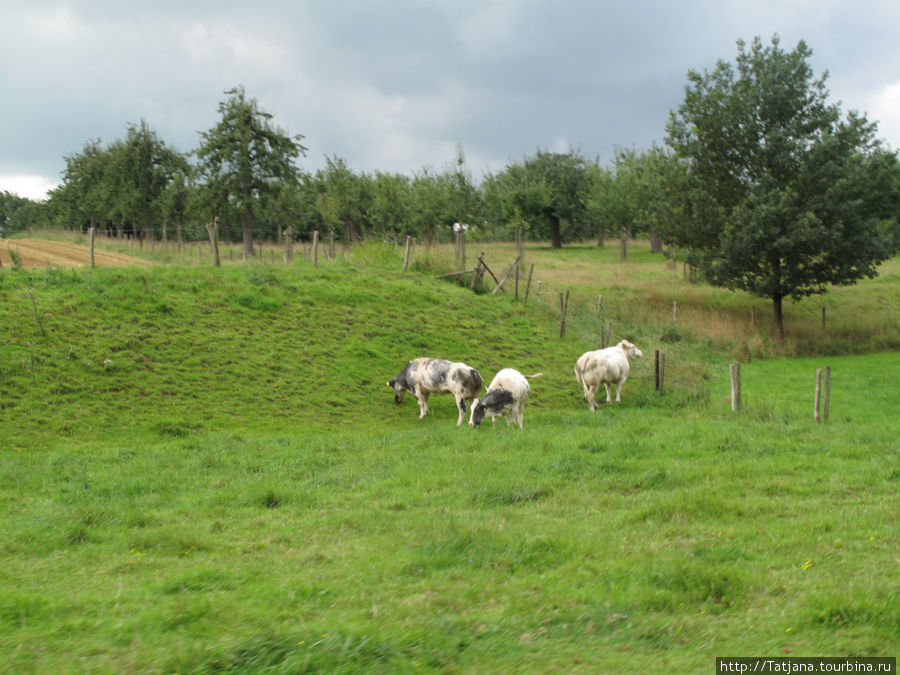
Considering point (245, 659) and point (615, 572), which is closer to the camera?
point (245, 659)

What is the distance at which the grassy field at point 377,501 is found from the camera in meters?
5.26

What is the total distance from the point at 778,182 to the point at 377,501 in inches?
1129

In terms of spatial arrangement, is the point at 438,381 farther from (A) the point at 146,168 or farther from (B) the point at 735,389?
(A) the point at 146,168

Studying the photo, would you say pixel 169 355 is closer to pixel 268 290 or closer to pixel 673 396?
pixel 268 290

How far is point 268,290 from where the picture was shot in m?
24.1

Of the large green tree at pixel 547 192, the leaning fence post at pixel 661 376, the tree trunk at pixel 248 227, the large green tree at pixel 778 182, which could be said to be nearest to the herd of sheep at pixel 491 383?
the leaning fence post at pixel 661 376

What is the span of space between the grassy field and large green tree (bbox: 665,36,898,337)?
9495 millimetres

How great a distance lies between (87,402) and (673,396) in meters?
14.2

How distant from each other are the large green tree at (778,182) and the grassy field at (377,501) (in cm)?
949

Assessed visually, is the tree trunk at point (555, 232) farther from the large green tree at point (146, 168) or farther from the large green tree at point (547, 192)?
the large green tree at point (146, 168)

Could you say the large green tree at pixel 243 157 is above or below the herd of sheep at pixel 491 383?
above

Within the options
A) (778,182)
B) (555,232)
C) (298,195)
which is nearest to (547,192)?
(555,232)

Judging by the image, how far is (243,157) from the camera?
158 feet

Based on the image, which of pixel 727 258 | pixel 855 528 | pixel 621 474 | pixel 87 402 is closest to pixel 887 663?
pixel 855 528
